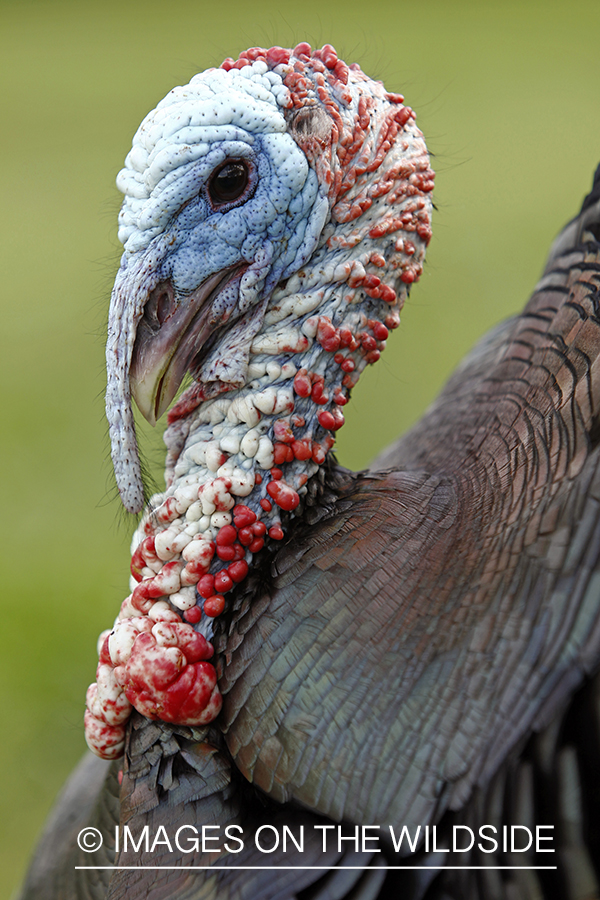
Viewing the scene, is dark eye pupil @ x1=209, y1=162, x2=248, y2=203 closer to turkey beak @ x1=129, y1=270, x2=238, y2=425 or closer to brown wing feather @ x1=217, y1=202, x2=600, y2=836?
turkey beak @ x1=129, y1=270, x2=238, y2=425

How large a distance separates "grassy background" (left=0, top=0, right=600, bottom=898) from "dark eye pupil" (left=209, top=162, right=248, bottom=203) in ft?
4.05

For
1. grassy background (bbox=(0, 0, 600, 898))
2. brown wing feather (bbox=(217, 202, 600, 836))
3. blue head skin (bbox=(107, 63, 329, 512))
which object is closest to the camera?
brown wing feather (bbox=(217, 202, 600, 836))

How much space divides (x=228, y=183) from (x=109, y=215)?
7.30 ft

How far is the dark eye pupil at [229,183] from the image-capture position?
3.00ft

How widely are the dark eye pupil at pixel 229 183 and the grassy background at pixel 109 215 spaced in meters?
1.23

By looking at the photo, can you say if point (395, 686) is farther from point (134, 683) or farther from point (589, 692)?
point (134, 683)

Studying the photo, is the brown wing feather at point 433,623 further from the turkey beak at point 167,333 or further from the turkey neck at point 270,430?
the turkey beak at point 167,333

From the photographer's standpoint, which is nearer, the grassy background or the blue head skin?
the blue head skin

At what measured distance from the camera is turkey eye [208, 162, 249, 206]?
0.91 m

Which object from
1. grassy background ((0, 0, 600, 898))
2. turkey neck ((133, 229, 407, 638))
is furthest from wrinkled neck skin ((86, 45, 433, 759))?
grassy background ((0, 0, 600, 898))

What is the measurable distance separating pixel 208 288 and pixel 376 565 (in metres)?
0.39

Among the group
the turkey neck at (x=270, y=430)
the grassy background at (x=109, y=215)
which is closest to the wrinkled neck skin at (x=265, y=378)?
the turkey neck at (x=270, y=430)

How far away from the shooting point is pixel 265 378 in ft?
3.16

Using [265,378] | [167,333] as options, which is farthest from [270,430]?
[167,333]
